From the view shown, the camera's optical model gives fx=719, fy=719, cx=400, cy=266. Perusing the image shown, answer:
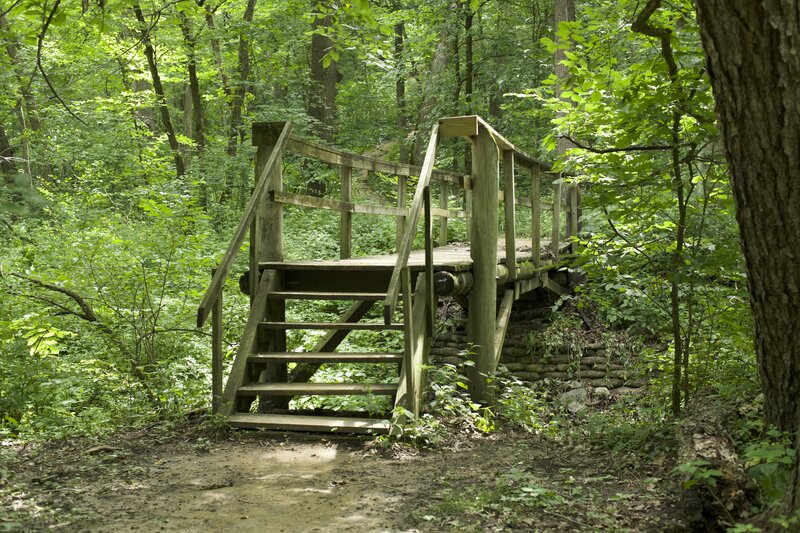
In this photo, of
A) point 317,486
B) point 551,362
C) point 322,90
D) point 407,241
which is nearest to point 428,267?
point 407,241

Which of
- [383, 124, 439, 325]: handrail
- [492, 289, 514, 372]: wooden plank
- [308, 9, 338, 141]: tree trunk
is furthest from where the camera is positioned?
[308, 9, 338, 141]: tree trunk

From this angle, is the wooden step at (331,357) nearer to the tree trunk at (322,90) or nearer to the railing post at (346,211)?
the railing post at (346,211)

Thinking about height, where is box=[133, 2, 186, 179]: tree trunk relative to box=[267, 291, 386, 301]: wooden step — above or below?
above

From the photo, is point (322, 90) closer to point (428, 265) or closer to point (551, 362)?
point (551, 362)

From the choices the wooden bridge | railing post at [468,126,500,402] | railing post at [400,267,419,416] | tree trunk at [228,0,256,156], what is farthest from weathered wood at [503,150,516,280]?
tree trunk at [228,0,256,156]

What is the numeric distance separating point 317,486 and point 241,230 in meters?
2.20

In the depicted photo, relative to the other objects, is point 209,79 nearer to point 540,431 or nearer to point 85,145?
point 85,145

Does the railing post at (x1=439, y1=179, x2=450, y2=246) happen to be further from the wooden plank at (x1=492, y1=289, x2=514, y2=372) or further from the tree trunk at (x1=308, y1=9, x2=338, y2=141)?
the tree trunk at (x1=308, y1=9, x2=338, y2=141)

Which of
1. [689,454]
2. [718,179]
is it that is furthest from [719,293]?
[689,454]

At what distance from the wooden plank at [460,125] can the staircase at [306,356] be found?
1402mm

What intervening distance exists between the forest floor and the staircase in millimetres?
162

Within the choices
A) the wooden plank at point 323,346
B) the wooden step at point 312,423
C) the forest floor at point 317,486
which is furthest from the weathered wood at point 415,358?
the wooden plank at point 323,346

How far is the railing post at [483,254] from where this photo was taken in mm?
6590

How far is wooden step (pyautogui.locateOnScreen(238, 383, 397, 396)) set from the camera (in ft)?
17.8
